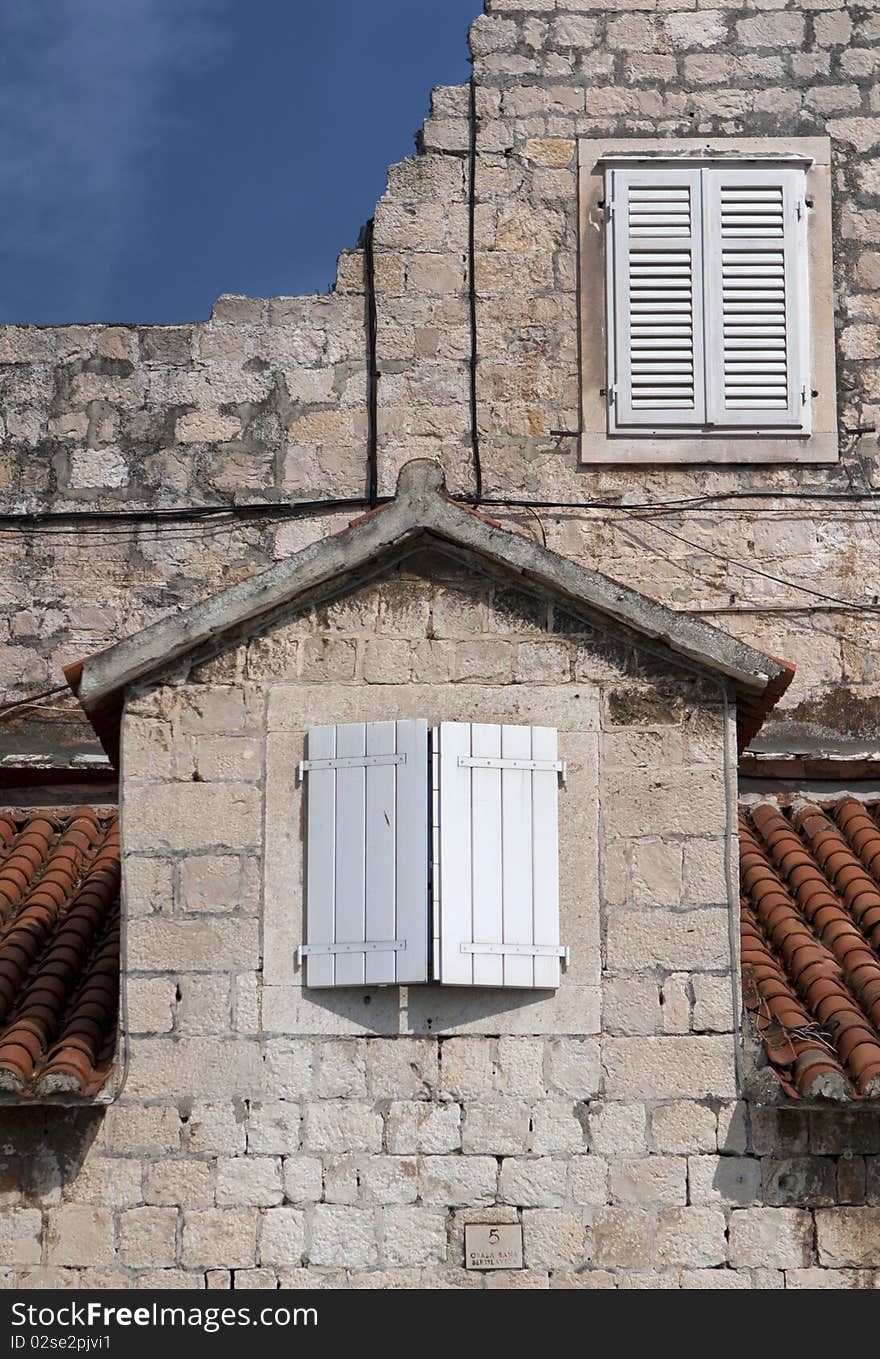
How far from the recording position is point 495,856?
866cm

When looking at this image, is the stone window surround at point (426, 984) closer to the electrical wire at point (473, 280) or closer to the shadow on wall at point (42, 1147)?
the shadow on wall at point (42, 1147)

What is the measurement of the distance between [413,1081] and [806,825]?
309cm

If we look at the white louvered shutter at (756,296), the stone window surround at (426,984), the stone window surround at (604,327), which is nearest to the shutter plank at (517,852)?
the stone window surround at (426,984)

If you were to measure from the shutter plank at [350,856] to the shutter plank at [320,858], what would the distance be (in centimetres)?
3

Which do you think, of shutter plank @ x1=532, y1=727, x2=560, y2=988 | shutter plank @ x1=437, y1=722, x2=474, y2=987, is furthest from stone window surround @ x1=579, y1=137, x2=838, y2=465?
shutter plank @ x1=437, y1=722, x2=474, y2=987

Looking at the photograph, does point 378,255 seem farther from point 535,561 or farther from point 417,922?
point 417,922

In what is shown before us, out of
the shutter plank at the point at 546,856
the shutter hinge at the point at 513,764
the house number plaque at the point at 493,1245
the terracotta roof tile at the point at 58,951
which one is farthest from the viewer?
the shutter hinge at the point at 513,764

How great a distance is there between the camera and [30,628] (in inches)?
481

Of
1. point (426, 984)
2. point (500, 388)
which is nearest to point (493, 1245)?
point (426, 984)

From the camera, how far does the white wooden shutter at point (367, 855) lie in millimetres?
8492

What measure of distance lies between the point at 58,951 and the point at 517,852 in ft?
7.18

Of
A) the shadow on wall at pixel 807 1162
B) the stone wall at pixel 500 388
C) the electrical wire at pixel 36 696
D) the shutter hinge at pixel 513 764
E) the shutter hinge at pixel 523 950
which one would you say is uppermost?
the stone wall at pixel 500 388

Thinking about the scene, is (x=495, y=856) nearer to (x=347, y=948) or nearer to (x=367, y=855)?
(x=367, y=855)

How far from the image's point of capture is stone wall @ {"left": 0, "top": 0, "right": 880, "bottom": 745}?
1208cm
